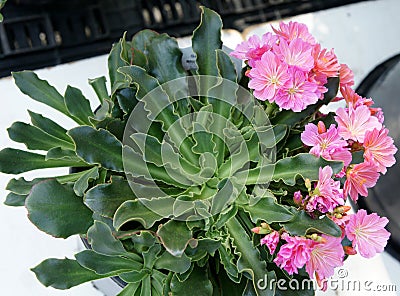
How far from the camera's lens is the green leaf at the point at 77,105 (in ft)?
2.09

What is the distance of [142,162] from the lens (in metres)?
0.57

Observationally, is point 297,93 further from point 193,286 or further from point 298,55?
point 193,286

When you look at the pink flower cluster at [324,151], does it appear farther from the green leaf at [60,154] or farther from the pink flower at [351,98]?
the green leaf at [60,154]

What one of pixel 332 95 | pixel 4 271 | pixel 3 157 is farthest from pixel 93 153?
pixel 4 271

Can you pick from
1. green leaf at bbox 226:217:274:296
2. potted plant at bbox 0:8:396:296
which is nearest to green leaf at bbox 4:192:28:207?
potted plant at bbox 0:8:396:296

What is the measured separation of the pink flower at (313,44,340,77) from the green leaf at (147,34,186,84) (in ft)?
0.50

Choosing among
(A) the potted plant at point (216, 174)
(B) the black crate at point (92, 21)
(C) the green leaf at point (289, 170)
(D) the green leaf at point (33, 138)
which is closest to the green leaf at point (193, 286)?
(A) the potted plant at point (216, 174)

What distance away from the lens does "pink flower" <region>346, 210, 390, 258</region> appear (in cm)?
53

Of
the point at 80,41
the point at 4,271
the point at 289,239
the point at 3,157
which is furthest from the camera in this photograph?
the point at 80,41

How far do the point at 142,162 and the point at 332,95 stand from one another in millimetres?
210

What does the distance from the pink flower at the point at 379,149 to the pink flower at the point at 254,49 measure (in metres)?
0.13

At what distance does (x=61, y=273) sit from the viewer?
1.90 feet

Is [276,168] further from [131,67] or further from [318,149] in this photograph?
[131,67]

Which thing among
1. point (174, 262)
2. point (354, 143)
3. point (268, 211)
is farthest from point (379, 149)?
point (174, 262)
